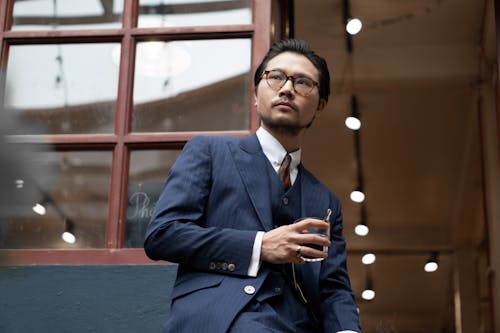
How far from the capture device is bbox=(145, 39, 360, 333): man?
1981 millimetres

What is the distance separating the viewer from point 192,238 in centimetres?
202

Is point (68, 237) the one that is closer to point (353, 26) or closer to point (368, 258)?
point (353, 26)

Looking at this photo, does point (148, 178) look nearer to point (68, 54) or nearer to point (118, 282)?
point (118, 282)

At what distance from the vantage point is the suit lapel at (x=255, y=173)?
2.14 metres

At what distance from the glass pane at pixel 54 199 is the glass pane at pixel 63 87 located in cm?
11

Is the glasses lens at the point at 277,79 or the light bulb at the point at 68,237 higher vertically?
the glasses lens at the point at 277,79

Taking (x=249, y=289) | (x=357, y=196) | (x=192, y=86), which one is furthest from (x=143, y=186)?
(x=357, y=196)

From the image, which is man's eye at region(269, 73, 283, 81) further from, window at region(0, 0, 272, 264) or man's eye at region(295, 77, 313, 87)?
window at region(0, 0, 272, 264)

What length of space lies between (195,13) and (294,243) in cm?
165

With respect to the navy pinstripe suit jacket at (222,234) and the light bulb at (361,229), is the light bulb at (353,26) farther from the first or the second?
the light bulb at (361,229)

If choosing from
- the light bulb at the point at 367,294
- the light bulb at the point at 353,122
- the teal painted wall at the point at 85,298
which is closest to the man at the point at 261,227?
the teal painted wall at the point at 85,298

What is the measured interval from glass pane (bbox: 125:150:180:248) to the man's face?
0.90 metres

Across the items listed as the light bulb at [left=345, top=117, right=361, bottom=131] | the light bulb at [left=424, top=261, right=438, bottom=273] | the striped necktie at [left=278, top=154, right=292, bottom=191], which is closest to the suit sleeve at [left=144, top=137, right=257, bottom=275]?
Result: the striped necktie at [left=278, top=154, right=292, bottom=191]

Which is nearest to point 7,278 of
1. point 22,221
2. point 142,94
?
point 22,221
